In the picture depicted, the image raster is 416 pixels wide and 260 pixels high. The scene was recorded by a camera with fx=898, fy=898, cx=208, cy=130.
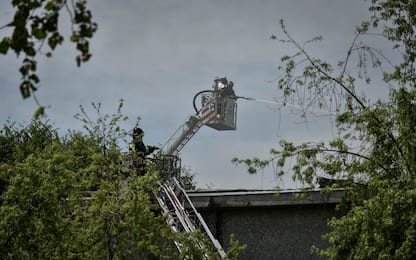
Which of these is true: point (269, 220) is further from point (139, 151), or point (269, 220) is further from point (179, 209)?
point (139, 151)

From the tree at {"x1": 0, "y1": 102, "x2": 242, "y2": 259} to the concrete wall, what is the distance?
294 centimetres

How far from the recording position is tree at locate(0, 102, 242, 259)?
1862 centimetres

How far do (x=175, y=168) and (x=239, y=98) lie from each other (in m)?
13.0

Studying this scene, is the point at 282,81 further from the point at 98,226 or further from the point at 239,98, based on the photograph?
the point at 239,98

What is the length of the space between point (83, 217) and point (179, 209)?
2.74 m

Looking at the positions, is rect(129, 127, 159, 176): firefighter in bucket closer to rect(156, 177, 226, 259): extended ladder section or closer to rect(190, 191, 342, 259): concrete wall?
rect(156, 177, 226, 259): extended ladder section

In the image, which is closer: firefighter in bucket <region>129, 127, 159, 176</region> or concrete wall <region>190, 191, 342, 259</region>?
firefighter in bucket <region>129, 127, 159, 176</region>

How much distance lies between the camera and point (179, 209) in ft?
69.9

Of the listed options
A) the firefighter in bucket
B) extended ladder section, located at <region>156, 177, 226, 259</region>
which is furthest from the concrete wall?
the firefighter in bucket

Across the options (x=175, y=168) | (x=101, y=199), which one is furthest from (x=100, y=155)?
(x=175, y=168)

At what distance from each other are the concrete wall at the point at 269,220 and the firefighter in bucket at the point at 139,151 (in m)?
1.72

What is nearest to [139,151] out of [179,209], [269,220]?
[179,209]

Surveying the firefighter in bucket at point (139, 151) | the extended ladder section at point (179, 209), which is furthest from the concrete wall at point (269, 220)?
the firefighter in bucket at point (139, 151)

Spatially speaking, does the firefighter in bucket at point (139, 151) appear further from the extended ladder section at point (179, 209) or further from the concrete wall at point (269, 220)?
the concrete wall at point (269, 220)
